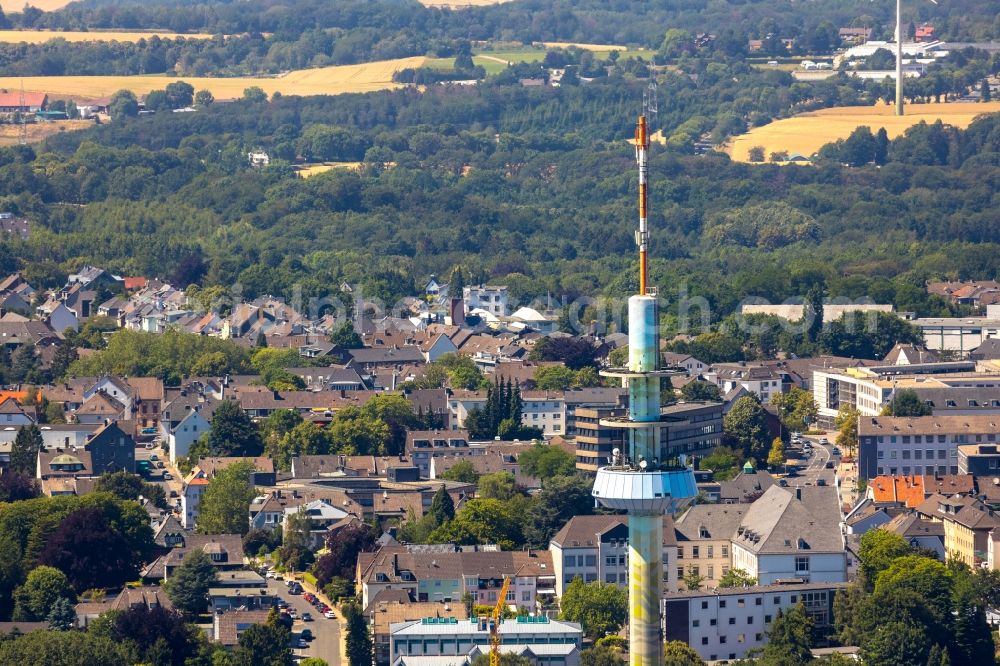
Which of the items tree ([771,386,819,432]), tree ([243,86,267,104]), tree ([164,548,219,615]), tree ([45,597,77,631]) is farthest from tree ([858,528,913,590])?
tree ([243,86,267,104])

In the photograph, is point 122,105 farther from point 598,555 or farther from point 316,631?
point 316,631

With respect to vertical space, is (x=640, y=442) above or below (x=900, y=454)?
above

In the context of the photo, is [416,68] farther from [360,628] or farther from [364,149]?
[360,628]

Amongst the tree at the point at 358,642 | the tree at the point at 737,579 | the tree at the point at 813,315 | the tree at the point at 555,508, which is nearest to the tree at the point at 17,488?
the tree at the point at 555,508

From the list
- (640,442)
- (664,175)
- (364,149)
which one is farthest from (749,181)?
(640,442)

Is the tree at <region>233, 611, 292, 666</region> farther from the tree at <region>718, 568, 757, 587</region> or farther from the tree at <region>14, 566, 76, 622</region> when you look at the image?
the tree at <region>718, 568, 757, 587</region>

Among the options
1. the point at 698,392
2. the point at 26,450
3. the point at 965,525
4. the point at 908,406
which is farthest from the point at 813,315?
the point at 965,525

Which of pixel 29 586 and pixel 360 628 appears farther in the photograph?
pixel 29 586
